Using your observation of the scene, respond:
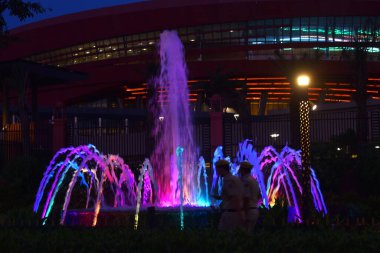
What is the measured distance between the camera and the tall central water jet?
17.3 meters

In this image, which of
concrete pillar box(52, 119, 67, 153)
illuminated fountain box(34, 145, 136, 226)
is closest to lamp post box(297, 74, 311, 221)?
illuminated fountain box(34, 145, 136, 226)

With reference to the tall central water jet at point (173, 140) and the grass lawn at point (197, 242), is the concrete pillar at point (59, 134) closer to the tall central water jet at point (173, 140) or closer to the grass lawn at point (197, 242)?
the tall central water jet at point (173, 140)

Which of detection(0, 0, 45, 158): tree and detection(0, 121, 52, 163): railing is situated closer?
detection(0, 0, 45, 158): tree

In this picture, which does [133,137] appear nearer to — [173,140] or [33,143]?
[33,143]

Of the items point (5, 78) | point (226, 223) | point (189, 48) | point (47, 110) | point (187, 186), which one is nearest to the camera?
point (226, 223)

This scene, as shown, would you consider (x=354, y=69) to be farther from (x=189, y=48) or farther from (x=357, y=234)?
(x=357, y=234)

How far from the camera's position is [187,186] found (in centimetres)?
1758

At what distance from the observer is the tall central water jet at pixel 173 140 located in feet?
56.9

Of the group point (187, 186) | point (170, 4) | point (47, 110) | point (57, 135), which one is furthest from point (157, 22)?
point (187, 186)

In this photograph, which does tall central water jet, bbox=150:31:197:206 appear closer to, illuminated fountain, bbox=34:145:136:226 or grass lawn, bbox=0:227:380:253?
illuminated fountain, bbox=34:145:136:226

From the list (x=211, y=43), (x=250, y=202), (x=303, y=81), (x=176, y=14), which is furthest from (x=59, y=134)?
(x=211, y=43)

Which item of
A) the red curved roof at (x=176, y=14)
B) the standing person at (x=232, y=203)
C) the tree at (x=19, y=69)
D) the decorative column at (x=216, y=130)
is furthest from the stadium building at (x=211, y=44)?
the standing person at (x=232, y=203)

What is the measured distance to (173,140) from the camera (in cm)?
1945

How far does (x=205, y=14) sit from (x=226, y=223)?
160 ft
